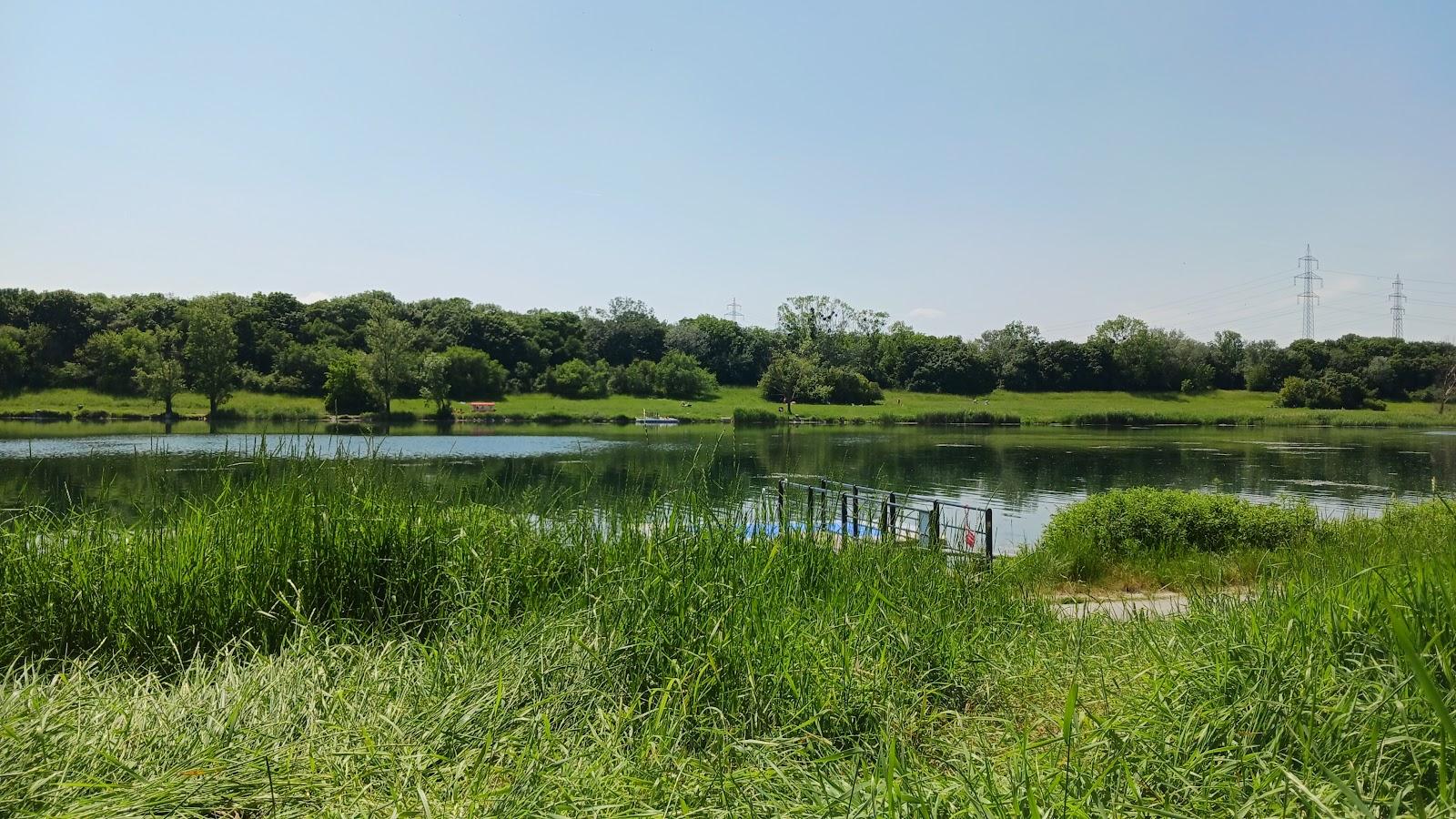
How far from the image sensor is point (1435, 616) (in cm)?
238

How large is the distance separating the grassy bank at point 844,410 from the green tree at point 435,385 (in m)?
1.53

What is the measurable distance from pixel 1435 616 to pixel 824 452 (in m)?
37.1

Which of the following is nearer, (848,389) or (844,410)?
(844,410)

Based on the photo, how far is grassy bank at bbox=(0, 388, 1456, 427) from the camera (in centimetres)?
6501

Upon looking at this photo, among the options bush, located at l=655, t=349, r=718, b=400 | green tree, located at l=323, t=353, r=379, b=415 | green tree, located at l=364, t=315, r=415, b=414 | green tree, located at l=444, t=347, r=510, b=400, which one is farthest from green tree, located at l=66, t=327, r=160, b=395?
bush, located at l=655, t=349, r=718, b=400

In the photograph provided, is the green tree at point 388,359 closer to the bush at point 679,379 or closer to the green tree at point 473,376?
the green tree at point 473,376

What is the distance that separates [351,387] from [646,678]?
73238mm

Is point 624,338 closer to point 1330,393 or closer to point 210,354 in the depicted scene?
point 210,354

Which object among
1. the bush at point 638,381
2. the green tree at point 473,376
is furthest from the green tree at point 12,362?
the bush at point 638,381

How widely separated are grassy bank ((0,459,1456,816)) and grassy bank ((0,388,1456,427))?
6202cm

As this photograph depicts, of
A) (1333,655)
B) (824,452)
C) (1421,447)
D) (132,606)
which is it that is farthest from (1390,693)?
(1421,447)

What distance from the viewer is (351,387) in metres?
68.6

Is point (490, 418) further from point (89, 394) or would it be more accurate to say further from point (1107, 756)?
point (1107, 756)

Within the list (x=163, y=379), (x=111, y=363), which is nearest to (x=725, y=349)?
(x=163, y=379)
